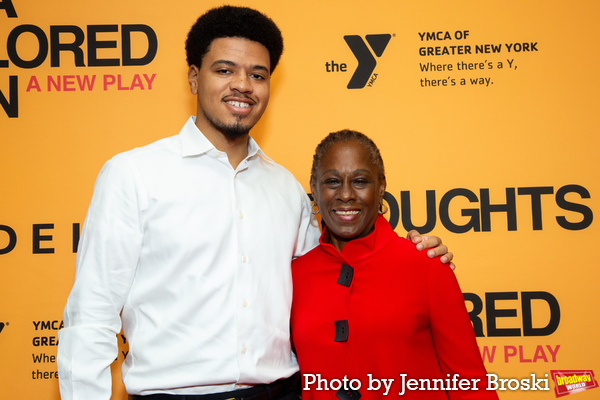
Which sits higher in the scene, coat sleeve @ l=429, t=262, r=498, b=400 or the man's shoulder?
the man's shoulder

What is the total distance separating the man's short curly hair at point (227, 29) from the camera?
152cm

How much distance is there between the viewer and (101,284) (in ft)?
4.28

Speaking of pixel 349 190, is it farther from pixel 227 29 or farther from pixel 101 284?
pixel 101 284

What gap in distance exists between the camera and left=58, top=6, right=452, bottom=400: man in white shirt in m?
1.31

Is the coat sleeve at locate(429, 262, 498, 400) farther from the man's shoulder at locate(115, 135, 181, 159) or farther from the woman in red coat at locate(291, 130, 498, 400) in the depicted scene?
the man's shoulder at locate(115, 135, 181, 159)

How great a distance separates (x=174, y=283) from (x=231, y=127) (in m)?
0.57

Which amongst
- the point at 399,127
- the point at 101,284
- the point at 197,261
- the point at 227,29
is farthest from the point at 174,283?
the point at 399,127

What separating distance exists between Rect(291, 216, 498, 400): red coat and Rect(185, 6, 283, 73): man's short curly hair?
843mm

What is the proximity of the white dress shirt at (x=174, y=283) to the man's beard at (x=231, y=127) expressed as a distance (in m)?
0.07

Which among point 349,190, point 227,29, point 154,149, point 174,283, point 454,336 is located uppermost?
point 227,29

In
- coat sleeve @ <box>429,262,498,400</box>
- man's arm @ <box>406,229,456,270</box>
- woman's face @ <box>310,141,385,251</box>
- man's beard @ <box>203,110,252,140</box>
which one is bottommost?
coat sleeve @ <box>429,262,498,400</box>

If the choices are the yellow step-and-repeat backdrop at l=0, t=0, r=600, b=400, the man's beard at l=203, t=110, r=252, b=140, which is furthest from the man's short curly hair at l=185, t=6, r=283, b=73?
the yellow step-and-repeat backdrop at l=0, t=0, r=600, b=400

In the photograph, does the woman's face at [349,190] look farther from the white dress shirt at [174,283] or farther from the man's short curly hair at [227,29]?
the man's short curly hair at [227,29]

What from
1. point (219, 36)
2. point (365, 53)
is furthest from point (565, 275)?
point (219, 36)
